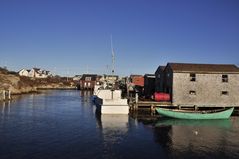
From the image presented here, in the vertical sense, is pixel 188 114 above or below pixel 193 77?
below

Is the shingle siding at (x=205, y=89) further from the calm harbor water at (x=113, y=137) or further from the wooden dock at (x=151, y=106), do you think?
the calm harbor water at (x=113, y=137)

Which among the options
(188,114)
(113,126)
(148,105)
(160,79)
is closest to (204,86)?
(188,114)

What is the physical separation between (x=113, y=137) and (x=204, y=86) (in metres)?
26.8

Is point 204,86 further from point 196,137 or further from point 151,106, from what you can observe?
point 196,137

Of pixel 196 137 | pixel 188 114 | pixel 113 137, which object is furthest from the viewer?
pixel 188 114

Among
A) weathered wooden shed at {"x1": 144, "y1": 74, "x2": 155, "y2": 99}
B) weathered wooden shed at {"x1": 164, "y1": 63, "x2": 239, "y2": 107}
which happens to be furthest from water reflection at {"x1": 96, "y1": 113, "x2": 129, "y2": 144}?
weathered wooden shed at {"x1": 144, "y1": 74, "x2": 155, "y2": 99}

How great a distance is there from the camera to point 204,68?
5644cm

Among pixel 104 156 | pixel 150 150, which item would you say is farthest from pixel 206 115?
pixel 104 156

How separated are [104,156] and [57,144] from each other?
6.06 m

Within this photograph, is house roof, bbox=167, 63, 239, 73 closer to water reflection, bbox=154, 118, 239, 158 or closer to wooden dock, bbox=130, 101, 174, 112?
wooden dock, bbox=130, 101, 174, 112

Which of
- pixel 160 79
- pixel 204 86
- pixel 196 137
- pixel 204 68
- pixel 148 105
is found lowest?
pixel 196 137

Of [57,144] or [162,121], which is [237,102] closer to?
[162,121]

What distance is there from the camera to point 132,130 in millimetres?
38594

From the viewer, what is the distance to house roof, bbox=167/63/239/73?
54875 mm
